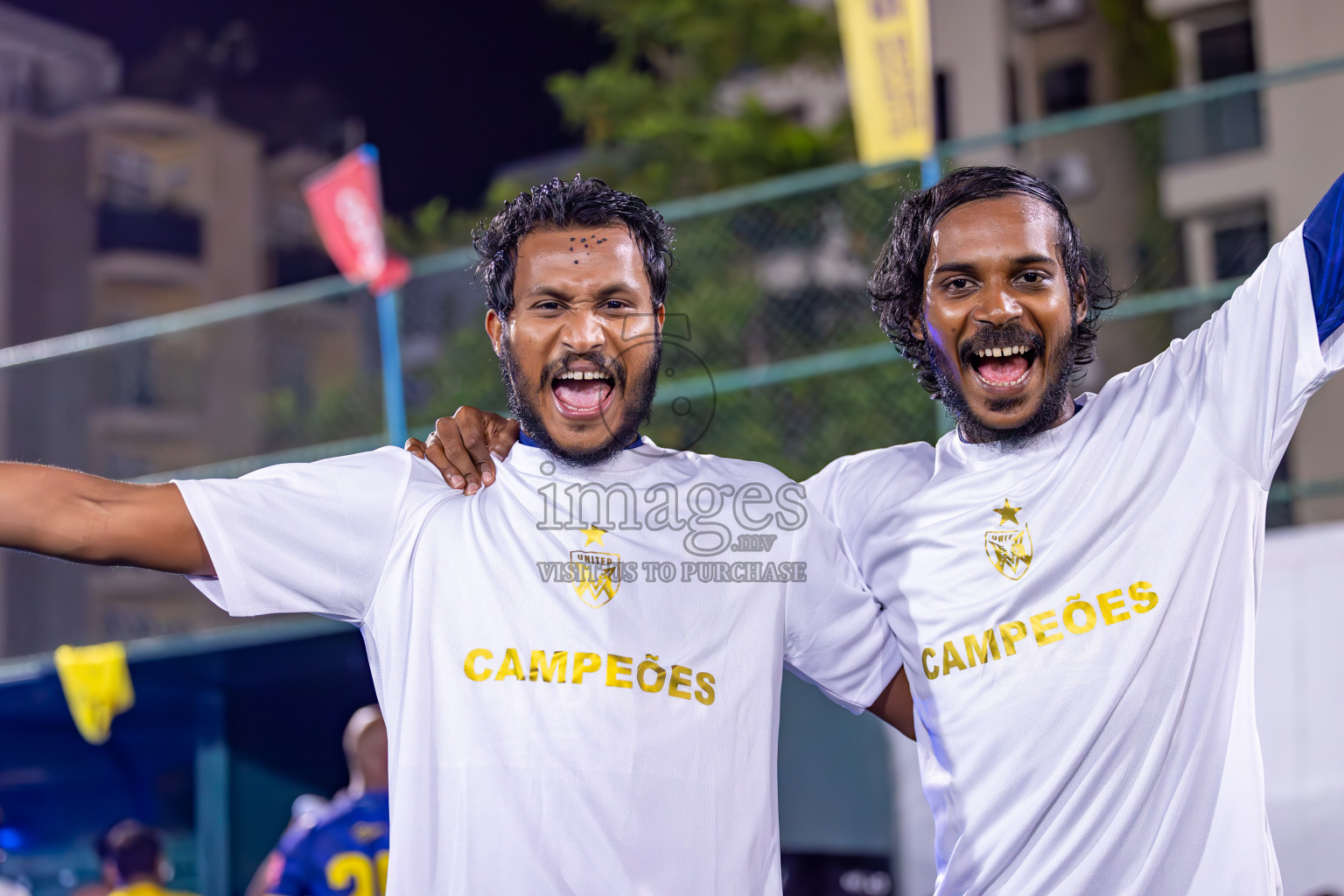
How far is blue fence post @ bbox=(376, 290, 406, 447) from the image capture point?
8438 mm

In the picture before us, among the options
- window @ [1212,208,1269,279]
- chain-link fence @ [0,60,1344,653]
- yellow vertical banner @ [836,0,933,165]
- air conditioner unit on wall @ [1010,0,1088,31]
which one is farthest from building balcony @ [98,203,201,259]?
window @ [1212,208,1269,279]

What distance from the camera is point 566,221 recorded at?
2.63 m

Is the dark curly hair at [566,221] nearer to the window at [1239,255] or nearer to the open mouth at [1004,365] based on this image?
the open mouth at [1004,365]

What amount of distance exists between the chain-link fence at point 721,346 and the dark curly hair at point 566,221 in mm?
3235

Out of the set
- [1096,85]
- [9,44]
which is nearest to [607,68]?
[1096,85]

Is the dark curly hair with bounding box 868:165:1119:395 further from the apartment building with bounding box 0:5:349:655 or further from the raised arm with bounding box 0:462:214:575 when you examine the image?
the apartment building with bounding box 0:5:349:655

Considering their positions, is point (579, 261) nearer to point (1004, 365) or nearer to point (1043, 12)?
point (1004, 365)

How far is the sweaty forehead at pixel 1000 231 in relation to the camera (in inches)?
102

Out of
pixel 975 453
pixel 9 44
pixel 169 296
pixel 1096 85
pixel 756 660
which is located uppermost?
pixel 9 44

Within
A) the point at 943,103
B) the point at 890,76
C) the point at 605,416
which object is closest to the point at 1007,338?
the point at 605,416

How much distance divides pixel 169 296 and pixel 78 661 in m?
15.1

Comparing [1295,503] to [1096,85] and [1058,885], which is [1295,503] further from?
[1096,85]

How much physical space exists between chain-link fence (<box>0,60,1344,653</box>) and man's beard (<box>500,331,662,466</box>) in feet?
11.2

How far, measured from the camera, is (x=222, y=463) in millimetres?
8742
